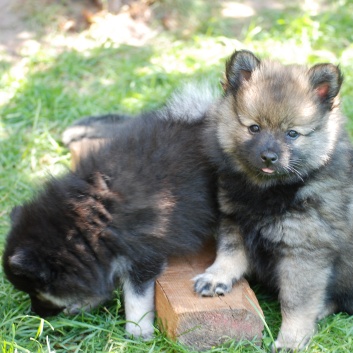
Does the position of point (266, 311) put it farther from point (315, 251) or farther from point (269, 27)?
point (269, 27)

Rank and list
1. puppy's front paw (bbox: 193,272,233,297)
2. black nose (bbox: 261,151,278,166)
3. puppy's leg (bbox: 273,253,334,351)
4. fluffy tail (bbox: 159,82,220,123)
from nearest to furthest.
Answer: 1. black nose (bbox: 261,151,278,166)
2. puppy's leg (bbox: 273,253,334,351)
3. puppy's front paw (bbox: 193,272,233,297)
4. fluffy tail (bbox: 159,82,220,123)

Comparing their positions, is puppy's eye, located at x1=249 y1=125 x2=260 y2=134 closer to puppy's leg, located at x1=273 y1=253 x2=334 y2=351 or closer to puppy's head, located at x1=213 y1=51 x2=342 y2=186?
puppy's head, located at x1=213 y1=51 x2=342 y2=186

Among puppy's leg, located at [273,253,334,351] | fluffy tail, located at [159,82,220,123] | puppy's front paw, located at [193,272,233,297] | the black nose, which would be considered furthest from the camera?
fluffy tail, located at [159,82,220,123]

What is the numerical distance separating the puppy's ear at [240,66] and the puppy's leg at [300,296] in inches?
44.8

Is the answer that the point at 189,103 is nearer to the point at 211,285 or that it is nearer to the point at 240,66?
the point at 240,66

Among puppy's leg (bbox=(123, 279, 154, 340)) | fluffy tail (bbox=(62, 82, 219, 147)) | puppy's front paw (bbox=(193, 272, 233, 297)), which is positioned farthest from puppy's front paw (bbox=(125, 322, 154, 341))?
fluffy tail (bbox=(62, 82, 219, 147))

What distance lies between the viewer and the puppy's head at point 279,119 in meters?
3.72

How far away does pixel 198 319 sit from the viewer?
12.4 ft

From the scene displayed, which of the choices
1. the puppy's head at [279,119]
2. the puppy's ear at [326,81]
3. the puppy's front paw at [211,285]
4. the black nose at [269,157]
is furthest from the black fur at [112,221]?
the puppy's ear at [326,81]

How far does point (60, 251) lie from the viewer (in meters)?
3.86

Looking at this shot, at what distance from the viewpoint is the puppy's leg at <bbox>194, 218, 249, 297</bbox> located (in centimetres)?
398

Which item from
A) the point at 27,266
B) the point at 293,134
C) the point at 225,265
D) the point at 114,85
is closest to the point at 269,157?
the point at 293,134

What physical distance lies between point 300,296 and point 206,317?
1.88ft

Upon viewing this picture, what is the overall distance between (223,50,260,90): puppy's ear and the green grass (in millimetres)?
1504
